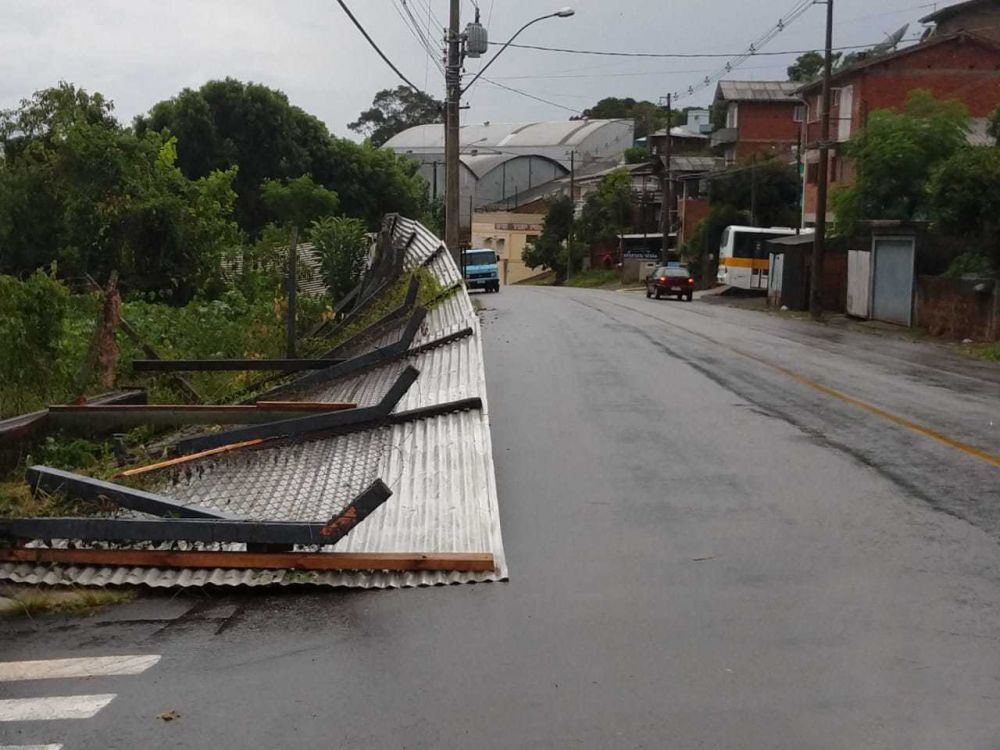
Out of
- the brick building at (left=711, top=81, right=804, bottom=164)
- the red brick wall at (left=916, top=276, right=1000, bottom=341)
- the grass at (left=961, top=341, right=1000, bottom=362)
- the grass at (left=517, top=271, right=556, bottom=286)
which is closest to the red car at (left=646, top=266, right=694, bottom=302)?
the red brick wall at (left=916, top=276, right=1000, bottom=341)

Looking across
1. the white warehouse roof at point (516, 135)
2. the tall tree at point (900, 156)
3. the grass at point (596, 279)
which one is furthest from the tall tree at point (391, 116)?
the tall tree at point (900, 156)

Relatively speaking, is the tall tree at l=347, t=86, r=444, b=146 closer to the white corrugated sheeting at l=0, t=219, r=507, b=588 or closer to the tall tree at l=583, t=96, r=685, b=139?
the tall tree at l=583, t=96, r=685, b=139

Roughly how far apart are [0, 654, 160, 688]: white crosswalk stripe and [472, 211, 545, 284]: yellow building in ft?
299

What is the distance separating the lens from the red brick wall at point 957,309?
2900 cm

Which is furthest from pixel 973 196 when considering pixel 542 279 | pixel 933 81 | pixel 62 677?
pixel 542 279

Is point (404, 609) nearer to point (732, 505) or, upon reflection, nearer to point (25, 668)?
point (25, 668)

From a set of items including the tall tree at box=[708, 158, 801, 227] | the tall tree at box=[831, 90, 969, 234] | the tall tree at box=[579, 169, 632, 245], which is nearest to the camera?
the tall tree at box=[831, 90, 969, 234]

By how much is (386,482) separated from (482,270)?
4415 centimetres

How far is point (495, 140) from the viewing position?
4948 inches

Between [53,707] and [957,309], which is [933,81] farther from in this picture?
[53,707]

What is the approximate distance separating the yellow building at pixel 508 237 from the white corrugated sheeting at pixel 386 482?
85229 millimetres

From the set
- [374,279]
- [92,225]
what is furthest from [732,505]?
[92,225]

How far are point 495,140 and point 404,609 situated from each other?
121m

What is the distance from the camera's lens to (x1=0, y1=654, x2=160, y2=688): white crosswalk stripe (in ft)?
20.2
